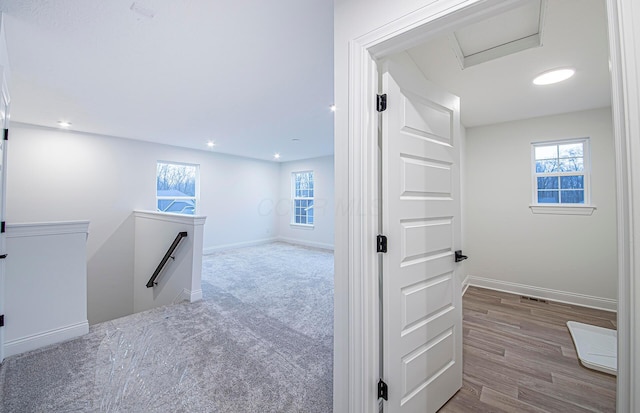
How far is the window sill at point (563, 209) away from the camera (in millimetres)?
3158

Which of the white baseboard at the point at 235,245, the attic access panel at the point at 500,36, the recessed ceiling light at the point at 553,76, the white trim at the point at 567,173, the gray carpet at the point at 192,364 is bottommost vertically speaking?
the gray carpet at the point at 192,364

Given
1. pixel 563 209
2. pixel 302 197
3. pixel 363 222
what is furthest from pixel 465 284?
pixel 302 197

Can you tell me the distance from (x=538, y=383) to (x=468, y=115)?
2.99 m

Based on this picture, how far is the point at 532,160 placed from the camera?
11.5 ft

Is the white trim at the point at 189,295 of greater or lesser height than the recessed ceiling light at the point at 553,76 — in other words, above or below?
below

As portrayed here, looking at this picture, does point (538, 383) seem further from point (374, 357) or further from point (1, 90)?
point (1, 90)

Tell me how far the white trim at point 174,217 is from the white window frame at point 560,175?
444 centimetres

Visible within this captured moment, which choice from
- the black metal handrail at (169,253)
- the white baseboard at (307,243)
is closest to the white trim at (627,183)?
the black metal handrail at (169,253)

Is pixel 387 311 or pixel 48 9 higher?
pixel 48 9

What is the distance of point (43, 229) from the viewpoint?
2195mm

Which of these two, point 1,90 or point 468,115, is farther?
point 468,115

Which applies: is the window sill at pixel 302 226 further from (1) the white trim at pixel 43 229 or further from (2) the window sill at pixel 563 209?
(1) the white trim at pixel 43 229

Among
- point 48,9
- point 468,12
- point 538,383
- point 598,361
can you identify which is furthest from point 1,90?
point 598,361

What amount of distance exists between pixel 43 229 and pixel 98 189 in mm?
3101
